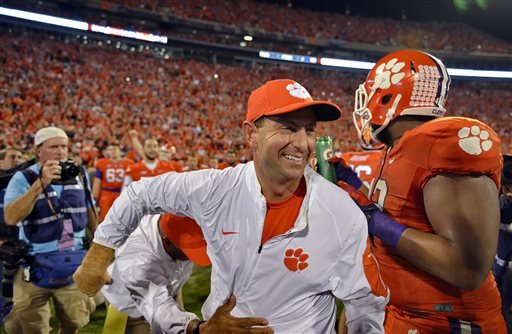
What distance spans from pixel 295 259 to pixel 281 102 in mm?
631

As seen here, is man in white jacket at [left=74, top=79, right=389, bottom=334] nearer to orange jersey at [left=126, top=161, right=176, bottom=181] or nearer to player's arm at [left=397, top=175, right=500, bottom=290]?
player's arm at [left=397, top=175, right=500, bottom=290]

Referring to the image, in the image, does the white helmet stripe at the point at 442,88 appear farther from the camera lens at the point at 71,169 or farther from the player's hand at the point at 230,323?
the camera lens at the point at 71,169

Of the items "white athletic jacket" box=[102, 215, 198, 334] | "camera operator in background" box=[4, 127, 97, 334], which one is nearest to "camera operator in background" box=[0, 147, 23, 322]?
"camera operator in background" box=[4, 127, 97, 334]

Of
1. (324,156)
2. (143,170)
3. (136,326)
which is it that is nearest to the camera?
(324,156)

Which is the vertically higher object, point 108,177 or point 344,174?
point 344,174

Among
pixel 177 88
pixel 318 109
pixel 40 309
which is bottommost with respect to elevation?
pixel 40 309

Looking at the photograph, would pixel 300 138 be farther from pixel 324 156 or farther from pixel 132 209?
pixel 132 209

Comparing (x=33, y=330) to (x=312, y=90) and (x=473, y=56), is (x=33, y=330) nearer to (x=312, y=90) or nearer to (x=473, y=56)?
(x=312, y=90)

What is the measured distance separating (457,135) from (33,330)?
340 centimetres

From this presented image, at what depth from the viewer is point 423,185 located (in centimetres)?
169

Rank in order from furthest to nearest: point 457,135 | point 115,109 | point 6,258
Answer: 1. point 115,109
2. point 6,258
3. point 457,135

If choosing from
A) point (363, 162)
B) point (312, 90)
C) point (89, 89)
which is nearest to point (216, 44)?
point (312, 90)

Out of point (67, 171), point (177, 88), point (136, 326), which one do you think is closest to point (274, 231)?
point (136, 326)

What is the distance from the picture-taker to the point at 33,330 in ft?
11.2
